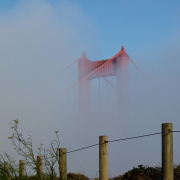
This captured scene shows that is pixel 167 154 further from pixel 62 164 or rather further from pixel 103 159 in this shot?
pixel 62 164

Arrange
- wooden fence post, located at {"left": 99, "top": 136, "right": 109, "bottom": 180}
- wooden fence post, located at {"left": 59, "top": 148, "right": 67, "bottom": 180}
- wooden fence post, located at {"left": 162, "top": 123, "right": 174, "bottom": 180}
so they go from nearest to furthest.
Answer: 1. wooden fence post, located at {"left": 162, "top": 123, "right": 174, "bottom": 180}
2. wooden fence post, located at {"left": 99, "top": 136, "right": 109, "bottom": 180}
3. wooden fence post, located at {"left": 59, "top": 148, "right": 67, "bottom": 180}

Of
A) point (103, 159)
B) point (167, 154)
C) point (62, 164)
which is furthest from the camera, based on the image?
point (62, 164)

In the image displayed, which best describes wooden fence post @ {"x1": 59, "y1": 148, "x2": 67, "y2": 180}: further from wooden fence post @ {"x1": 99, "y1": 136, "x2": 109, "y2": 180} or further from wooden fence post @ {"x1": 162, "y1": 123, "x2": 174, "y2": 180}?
wooden fence post @ {"x1": 162, "y1": 123, "x2": 174, "y2": 180}

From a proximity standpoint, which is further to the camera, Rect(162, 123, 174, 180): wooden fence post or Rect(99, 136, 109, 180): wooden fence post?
Rect(99, 136, 109, 180): wooden fence post

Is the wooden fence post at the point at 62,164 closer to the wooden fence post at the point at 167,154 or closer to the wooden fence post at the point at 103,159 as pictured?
the wooden fence post at the point at 103,159

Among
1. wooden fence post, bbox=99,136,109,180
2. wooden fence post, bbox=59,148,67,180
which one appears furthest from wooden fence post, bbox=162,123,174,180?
wooden fence post, bbox=59,148,67,180

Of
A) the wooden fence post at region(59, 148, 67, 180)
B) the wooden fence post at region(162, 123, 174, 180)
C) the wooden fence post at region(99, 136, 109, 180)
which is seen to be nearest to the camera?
the wooden fence post at region(162, 123, 174, 180)

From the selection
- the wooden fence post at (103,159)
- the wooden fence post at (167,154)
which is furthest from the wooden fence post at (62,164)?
the wooden fence post at (167,154)

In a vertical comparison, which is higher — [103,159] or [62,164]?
[103,159]

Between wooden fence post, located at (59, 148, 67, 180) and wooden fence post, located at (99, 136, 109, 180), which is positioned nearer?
wooden fence post, located at (99, 136, 109, 180)

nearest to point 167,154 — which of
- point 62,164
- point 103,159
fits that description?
point 103,159

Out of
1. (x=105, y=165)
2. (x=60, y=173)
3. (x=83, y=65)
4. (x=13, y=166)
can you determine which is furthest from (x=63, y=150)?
(x=83, y=65)

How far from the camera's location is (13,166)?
6.13 meters

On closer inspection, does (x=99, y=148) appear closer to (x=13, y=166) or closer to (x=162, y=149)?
(x=162, y=149)
